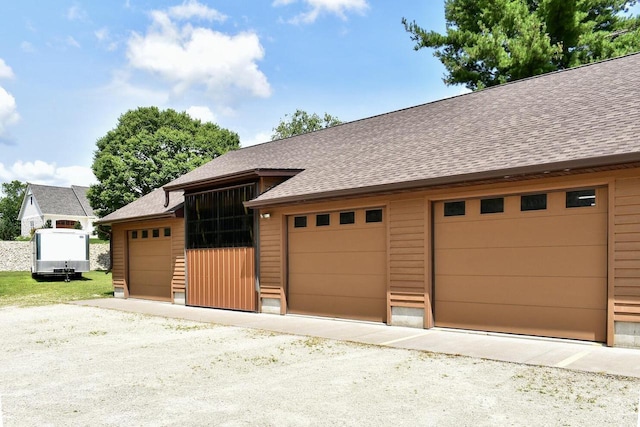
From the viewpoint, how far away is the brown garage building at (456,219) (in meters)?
7.59

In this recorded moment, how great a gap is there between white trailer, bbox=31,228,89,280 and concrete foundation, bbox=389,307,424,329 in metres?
22.6

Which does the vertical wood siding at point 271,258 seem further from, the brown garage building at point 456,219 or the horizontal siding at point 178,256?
the horizontal siding at point 178,256

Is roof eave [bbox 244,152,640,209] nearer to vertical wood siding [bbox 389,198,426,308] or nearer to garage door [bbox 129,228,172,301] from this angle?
vertical wood siding [bbox 389,198,426,308]

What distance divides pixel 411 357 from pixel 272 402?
2.70 metres

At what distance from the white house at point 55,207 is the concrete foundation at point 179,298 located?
131ft

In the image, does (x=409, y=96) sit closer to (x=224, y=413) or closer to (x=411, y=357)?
(x=411, y=357)

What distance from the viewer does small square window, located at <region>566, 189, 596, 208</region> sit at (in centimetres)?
769

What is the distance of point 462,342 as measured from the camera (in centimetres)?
812

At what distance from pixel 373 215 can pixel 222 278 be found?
5.46m

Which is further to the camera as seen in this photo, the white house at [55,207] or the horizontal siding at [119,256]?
the white house at [55,207]

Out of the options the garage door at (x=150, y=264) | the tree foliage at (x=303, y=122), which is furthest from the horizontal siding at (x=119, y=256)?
the tree foliage at (x=303, y=122)

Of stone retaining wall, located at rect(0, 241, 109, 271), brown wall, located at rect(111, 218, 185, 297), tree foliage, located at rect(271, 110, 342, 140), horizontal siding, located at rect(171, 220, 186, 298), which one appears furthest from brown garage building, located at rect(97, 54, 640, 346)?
tree foliage, located at rect(271, 110, 342, 140)

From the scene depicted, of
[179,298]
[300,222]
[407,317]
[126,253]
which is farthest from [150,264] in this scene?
[407,317]

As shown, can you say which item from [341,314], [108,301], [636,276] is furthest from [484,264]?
[108,301]
